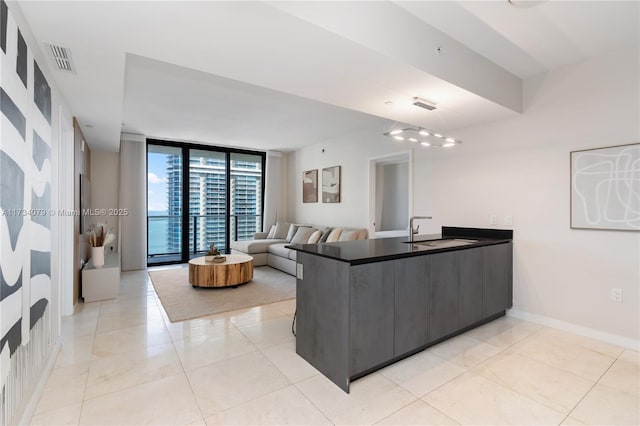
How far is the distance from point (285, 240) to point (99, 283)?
3.55m

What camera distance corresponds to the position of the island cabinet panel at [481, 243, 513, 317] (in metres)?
3.18

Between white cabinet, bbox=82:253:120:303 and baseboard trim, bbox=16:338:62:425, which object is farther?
white cabinet, bbox=82:253:120:303

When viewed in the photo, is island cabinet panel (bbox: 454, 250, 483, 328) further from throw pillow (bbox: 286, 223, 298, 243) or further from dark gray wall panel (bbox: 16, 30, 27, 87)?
throw pillow (bbox: 286, 223, 298, 243)

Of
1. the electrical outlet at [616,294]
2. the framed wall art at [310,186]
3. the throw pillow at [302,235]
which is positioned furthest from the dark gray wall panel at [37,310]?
the framed wall art at [310,186]

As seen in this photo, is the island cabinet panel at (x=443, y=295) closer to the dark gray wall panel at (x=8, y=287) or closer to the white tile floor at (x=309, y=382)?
the white tile floor at (x=309, y=382)

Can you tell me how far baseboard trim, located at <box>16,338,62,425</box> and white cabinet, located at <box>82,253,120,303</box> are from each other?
170 centimetres

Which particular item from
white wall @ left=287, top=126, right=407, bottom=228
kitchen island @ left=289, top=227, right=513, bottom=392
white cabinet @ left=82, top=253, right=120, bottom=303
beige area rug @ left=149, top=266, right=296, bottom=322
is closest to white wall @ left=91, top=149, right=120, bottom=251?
beige area rug @ left=149, top=266, right=296, bottom=322

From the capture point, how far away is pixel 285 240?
6895 millimetres

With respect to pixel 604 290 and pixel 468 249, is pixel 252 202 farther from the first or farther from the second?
pixel 604 290

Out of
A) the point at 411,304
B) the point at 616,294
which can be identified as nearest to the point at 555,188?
the point at 616,294

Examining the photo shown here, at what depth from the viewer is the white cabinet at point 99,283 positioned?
4020mm

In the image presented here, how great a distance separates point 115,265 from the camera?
14.3ft

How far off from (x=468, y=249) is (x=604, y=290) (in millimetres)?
1275

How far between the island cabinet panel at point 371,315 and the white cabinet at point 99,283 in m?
3.65
